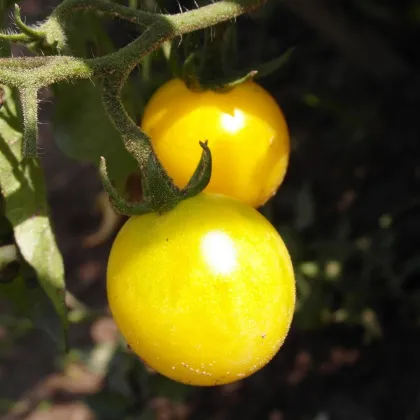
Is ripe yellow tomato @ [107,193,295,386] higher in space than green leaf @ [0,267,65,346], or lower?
higher

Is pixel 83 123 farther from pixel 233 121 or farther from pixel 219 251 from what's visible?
pixel 219 251

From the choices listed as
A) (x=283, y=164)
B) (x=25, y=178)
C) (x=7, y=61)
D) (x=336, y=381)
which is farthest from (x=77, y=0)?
(x=336, y=381)

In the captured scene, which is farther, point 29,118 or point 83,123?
point 83,123

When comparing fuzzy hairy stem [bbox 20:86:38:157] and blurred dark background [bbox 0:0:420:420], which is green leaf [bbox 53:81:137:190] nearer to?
blurred dark background [bbox 0:0:420:420]

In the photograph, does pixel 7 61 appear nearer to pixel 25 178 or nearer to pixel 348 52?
pixel 25 178

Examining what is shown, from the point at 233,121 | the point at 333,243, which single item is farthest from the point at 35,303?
the point at 333,243

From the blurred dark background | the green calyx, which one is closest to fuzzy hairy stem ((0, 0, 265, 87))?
the green calyx
